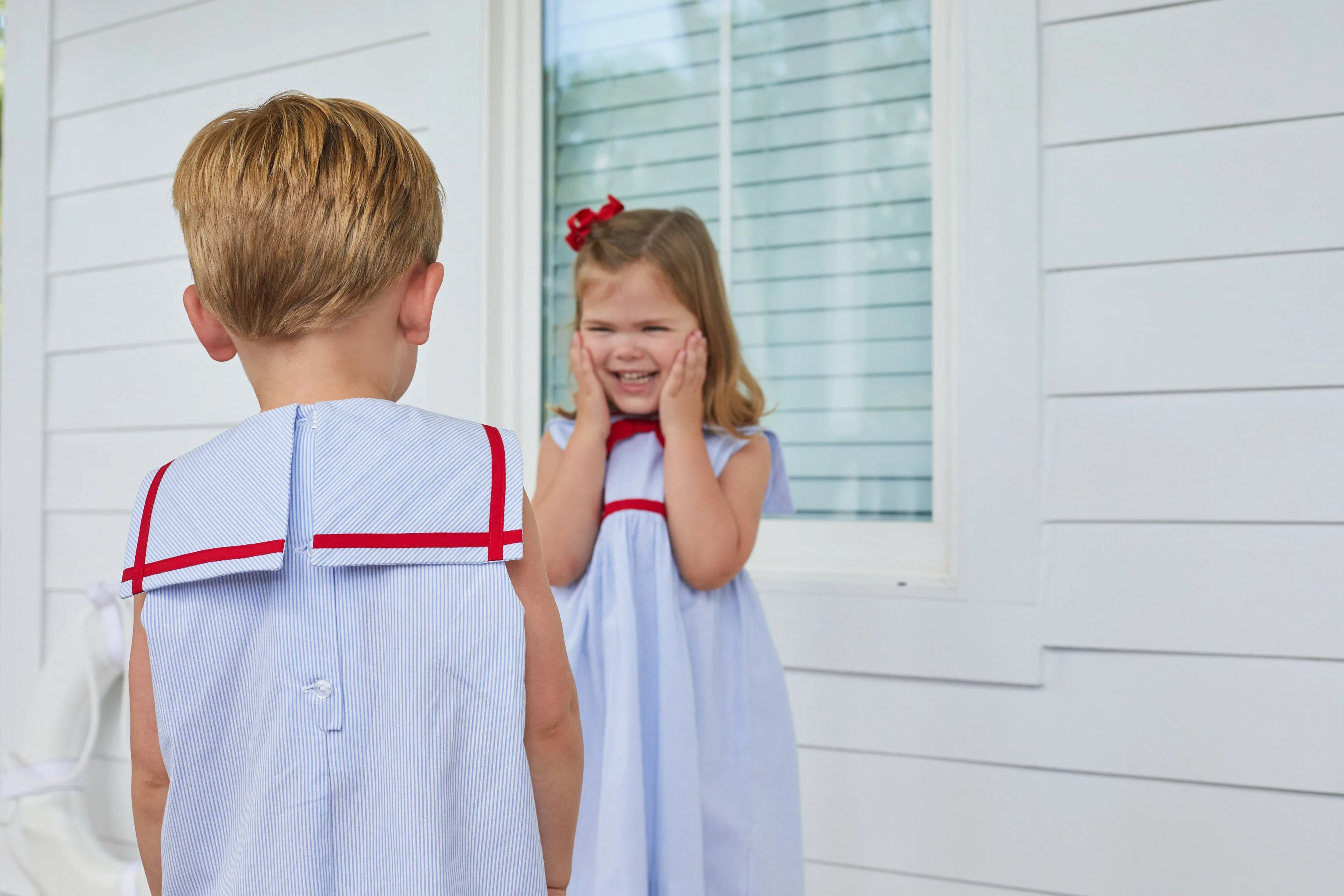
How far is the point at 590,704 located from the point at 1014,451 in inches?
29.1

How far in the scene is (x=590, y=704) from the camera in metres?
1.24

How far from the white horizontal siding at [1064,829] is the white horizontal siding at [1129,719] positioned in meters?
0.02

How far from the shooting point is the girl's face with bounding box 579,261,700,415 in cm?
131

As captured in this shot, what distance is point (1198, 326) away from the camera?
1.41 m

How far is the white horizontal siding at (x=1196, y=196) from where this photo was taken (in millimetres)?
1351

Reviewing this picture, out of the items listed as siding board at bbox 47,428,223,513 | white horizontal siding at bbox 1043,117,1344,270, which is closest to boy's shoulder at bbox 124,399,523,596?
white horizontal siding at bbox 1043,117,1344,270

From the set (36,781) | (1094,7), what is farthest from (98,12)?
(1094,7)

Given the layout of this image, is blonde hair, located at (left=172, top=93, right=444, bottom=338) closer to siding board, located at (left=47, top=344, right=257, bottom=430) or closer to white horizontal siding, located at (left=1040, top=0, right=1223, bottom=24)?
white horizontal siding, located at (left=1040, top=0, right=1223, bottom=24)

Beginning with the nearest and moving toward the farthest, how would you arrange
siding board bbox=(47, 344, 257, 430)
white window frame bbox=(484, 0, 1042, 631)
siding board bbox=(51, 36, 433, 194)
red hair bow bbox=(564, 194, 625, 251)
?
red hair bow bbox=(564, 194, 625, 251)
white window frame bbox=(484, 0, 1042, 631)
siding board bbox=(51, 36, 433, 194)
siding board bbox=(47, 344, 257, 430)

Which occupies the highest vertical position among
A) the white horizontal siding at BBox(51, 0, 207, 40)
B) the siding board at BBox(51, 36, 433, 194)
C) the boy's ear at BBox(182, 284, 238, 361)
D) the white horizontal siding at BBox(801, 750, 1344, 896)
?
the white horizontal siding at BBox(51, 0, 207, 40)

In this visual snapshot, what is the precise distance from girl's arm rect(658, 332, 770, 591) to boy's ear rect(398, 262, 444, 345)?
49 cm

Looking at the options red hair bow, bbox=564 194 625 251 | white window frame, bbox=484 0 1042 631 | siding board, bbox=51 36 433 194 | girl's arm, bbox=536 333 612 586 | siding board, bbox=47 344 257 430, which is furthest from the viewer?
siding board, bbox=47 344 257 430

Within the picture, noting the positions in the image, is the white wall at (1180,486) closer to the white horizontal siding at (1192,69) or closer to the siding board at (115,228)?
the white horizontal siding at (1192,69)

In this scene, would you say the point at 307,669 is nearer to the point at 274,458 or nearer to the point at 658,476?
the point at 274,458
